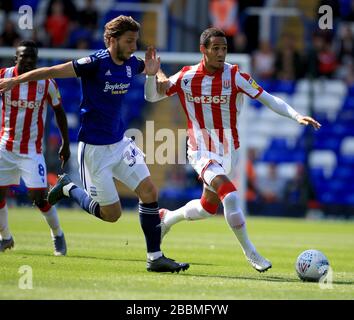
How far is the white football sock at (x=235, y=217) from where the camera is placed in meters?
9.19

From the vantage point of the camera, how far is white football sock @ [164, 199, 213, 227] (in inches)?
409

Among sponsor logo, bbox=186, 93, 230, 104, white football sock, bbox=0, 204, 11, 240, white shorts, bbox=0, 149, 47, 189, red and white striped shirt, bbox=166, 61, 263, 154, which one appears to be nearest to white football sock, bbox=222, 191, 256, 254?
red and white striped shirt, bbox=166, 61, 263, 154

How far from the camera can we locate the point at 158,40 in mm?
23672

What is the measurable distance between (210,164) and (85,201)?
55.5 inches

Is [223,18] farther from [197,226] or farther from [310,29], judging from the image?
[197,226]

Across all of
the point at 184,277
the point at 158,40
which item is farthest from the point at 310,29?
the point at 184,277

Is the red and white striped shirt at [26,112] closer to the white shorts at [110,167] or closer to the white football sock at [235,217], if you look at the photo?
the white shorts at [110,167]

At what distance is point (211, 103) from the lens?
32.9 feet

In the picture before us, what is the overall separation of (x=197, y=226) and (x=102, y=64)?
8.69 m

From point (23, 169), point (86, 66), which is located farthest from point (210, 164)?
point (23, 169)

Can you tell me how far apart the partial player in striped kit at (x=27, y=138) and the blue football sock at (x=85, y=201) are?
2.17 ft

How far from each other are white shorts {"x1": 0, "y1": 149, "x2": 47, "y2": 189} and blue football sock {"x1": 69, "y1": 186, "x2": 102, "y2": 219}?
0.72 m

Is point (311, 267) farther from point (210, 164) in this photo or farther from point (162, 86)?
point (162, 86)

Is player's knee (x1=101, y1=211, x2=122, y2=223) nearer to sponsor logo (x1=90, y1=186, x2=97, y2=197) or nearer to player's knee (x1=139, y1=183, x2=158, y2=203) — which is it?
sponsor logo (x1=90, y1=186, x2=97, y2=197)
